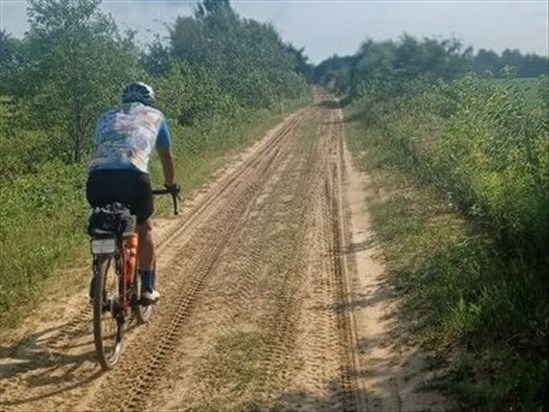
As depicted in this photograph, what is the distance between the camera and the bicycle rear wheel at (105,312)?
5.02 metres

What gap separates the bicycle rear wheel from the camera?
5.02m

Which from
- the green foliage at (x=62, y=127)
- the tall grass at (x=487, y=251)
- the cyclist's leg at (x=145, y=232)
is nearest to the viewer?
the tall grass at (x=487, y=251)

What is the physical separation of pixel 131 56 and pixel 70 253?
9088 mm

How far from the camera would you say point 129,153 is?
5.34m

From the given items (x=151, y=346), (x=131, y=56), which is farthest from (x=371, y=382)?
(x=131, y=56)

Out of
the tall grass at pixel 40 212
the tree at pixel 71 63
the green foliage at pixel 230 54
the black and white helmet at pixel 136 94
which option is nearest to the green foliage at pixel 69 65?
the tree at pixel 71 63

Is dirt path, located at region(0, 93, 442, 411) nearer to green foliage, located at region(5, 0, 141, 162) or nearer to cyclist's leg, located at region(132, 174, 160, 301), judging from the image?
cyclist's leg, located at region(132, 174, 160, 301)

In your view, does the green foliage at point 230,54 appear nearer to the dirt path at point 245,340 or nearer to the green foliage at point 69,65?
the green foliage at point 69,65

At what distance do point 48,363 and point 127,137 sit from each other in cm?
205

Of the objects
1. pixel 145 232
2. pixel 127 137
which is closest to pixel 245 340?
pixel 145 232

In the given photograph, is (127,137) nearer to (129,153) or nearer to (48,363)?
(129,153)

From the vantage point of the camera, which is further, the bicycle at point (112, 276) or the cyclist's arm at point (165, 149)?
the cyclist's arm at point (165, 149)

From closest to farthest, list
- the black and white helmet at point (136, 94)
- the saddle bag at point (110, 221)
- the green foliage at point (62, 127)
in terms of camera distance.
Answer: the saddle bag at point (110, 221) < the black and white helmet at point (136, 94) < the green foliage at point (62, 127)

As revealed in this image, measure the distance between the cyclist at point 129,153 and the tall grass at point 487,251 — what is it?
9.44ft
